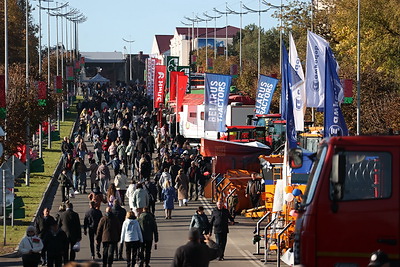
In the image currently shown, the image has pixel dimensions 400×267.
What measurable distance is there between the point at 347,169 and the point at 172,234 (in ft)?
52.1

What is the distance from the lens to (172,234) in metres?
30.3

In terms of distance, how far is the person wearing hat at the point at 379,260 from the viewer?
13114mm

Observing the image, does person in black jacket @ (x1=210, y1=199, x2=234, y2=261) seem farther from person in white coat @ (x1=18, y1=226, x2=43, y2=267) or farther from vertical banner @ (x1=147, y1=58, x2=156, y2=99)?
vertical banner @ (x1=147, y1=58, x2=156, y2=99)

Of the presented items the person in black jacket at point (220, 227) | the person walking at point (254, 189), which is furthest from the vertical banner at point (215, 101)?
the person in black jacket at point (220, 227)

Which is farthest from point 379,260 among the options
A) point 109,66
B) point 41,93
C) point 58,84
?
point 109,66

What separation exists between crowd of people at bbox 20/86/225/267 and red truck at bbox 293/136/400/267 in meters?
7.04

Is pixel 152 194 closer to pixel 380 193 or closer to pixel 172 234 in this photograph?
pixel 172 234

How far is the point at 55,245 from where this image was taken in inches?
856

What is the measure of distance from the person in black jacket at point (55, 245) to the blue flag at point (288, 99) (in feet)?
22.9

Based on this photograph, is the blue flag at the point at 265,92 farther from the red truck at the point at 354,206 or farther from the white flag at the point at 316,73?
the red truck at the point at 354,206

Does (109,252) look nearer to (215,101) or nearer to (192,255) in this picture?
(192,255)

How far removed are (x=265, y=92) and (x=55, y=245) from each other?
939 inches

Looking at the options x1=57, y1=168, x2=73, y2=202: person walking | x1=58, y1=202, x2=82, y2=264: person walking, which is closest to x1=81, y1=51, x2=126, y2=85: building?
x1=57, y1=168, x2=73, y2=202: person walking

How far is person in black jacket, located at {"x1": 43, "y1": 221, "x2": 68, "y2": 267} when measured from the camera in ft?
71.3
